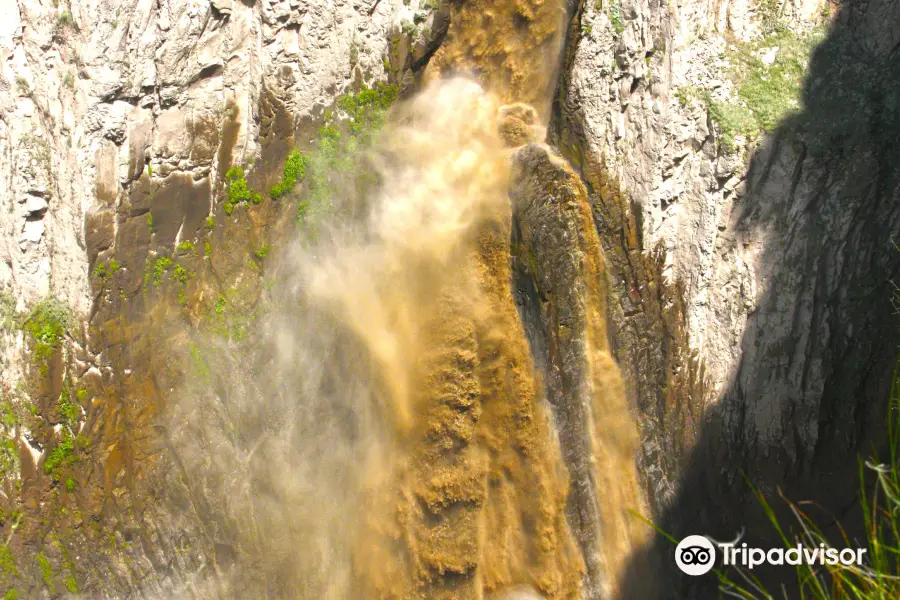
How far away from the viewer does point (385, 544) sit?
314 inches

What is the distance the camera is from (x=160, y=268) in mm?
7996

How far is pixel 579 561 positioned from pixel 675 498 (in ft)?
4.18

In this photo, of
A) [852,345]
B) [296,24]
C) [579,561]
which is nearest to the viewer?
[852,345]

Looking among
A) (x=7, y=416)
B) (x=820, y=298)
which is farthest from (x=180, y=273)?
(x=820, y=298)

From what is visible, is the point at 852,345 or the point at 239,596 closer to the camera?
the point at 852,345

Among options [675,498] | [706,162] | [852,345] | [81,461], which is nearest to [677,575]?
[675,498]

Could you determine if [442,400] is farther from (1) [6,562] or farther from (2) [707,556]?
(1) [6,562]

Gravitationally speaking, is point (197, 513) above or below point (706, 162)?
below

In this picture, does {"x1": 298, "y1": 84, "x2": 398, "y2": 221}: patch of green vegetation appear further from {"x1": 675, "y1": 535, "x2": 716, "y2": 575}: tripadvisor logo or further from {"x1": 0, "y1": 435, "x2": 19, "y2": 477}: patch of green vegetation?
{"x1": 675, "y1": 535, "x2": 716, "y2": 575}: tripadvisor logo

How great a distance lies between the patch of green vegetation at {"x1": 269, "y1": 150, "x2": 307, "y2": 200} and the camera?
27.1ft

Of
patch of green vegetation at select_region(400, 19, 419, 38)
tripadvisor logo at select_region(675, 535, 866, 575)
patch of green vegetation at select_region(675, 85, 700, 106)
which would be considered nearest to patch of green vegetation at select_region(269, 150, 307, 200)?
patch of green vegetation at select_region(400, 19, 419, 38)

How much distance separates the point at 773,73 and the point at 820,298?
7.99 ft

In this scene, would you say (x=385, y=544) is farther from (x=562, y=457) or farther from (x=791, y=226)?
(x=791, y=226)

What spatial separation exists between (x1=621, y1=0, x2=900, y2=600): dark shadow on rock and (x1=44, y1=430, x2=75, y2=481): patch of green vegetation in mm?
6670
